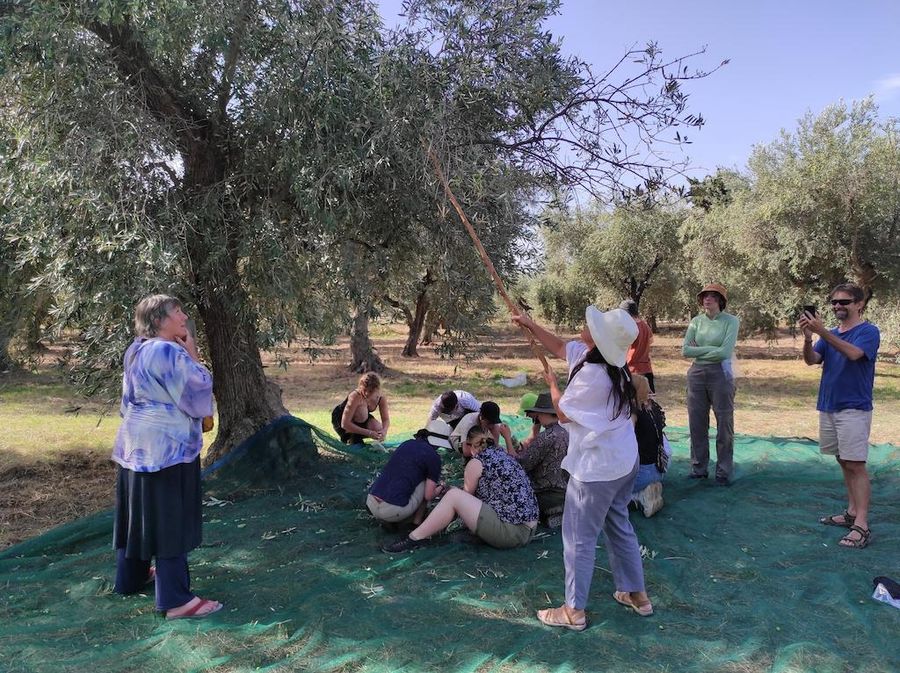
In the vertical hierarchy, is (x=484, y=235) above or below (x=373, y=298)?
above

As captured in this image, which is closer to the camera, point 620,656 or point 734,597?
point 620,656

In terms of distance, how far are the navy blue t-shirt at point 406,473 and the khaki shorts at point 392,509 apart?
0.09 ft

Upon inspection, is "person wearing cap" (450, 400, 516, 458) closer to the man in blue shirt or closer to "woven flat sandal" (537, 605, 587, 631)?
"woven flat sandal" (537, 605, 587, 631)

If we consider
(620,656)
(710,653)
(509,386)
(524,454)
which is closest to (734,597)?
(710,653)

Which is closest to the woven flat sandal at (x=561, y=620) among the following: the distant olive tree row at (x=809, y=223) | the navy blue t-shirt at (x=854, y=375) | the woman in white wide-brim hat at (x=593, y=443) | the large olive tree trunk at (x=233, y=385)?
the woman in white wide-brim hat at (x=593, y=443)

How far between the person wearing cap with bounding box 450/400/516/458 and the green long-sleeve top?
6.19ft

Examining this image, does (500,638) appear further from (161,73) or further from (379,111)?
(161,73)

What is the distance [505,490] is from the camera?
4629 millimetres

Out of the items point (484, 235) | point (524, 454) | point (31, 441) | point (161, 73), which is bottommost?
point (31, 441)

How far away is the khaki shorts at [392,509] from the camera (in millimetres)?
4781

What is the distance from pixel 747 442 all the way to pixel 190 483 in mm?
6332

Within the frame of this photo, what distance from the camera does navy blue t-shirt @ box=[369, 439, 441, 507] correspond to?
4793 millimetres

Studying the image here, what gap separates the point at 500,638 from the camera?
329cm

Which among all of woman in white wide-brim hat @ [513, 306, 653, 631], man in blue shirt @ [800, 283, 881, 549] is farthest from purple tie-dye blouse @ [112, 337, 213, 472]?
man in blue shirt @ [800, 283, 881, 549]
